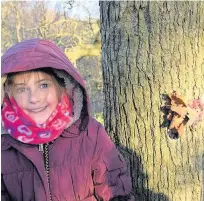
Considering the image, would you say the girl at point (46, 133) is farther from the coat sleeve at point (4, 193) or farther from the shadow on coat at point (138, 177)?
the shadow on coat at point (138, 177)

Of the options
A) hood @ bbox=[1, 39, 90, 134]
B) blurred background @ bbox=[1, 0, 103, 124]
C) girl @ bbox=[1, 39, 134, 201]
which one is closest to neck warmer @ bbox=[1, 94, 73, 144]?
girl @ bbox=[1, 39, 134, 201]

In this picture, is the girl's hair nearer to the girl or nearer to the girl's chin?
the girl

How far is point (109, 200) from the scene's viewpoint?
6.22 feet

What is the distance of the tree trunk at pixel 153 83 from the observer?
2.07 m

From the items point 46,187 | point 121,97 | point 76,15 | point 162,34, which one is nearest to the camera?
point 46,187

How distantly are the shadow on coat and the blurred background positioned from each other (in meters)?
4.43

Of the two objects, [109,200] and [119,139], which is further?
[119,139]

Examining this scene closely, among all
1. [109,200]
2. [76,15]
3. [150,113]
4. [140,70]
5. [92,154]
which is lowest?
[109,200]

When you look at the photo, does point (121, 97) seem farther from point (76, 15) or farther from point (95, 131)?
point (76, 15)

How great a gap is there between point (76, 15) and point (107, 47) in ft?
19.0

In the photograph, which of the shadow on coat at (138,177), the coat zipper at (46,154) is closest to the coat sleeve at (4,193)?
the coat zipper at (46,154)

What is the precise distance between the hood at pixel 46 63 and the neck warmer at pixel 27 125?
11 cm

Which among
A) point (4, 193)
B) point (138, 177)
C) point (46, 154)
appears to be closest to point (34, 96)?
point (46, 154)

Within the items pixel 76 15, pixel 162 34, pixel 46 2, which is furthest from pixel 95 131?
pixel 46 2
